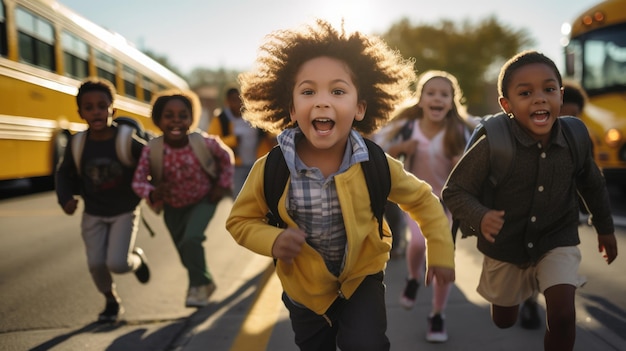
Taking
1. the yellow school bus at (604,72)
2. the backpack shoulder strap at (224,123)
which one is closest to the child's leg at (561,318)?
the backpack shoulder strap at (224,123)

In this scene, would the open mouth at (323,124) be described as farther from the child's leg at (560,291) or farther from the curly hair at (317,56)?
the child's leg at (560,291)

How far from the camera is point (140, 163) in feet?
14.8

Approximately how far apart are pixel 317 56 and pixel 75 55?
32.3ft

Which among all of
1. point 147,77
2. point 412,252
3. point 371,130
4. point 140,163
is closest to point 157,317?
point 140,163

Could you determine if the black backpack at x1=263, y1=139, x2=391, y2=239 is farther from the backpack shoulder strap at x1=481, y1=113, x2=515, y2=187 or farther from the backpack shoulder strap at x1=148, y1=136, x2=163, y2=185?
the backpack shoulder strap at x1=148, y1=136, x2=163, y2=185

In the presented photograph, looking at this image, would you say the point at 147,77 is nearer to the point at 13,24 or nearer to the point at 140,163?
the point at 13,24

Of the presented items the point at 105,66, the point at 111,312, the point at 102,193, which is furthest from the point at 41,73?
the point at 111,312

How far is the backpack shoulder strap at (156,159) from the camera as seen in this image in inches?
180

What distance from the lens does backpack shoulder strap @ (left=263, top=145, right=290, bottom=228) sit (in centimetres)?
251

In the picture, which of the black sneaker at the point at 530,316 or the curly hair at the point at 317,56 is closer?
the curly hair at the point at 317,56

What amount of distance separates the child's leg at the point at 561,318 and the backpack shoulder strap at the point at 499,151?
574 mm

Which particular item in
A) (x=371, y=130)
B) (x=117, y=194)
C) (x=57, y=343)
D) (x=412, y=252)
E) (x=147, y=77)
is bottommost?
(x=57, y=343)

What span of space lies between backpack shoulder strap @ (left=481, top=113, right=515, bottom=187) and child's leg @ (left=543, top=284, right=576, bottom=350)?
22.6 inches

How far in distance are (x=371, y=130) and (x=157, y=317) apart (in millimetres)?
2344
